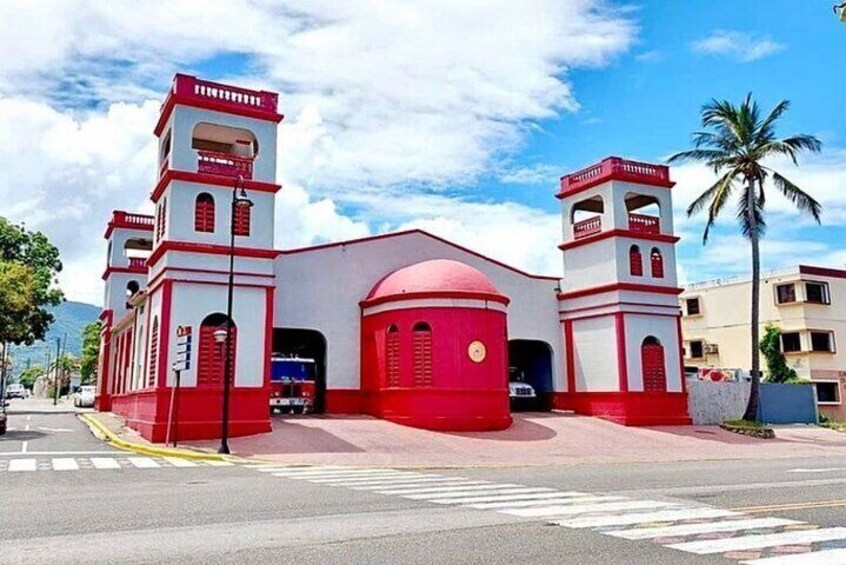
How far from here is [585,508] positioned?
1016 centimetres

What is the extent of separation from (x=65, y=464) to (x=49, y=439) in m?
8.45

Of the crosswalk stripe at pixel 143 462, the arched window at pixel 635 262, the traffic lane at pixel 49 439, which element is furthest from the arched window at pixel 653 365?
the traffic lane at pixel 49 439

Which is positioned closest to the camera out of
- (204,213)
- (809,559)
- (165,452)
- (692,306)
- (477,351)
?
(809,559)

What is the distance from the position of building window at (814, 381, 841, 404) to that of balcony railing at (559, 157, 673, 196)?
1955 centimetres

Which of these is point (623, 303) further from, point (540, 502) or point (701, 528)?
point (701, 528)

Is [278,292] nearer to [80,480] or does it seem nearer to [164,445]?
[164,445]

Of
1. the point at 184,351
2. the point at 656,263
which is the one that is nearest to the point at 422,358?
the point at 184,351

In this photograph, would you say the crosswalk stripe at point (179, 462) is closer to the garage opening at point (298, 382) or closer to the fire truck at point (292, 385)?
the garage opening at point (298, 382)

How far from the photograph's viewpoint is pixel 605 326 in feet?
104

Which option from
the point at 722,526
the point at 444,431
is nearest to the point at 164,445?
the point at 444,431

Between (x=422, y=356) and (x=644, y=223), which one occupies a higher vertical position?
(x=644, y=223)

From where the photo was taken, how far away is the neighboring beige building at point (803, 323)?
1709 inches

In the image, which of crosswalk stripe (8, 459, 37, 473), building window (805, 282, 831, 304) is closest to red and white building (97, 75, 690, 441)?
crosswalk stripe (8, 459, 37, 473)

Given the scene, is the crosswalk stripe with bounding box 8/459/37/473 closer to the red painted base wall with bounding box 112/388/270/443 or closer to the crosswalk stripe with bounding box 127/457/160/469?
the crosswalk stripe with bounding box 127/457/160/469
